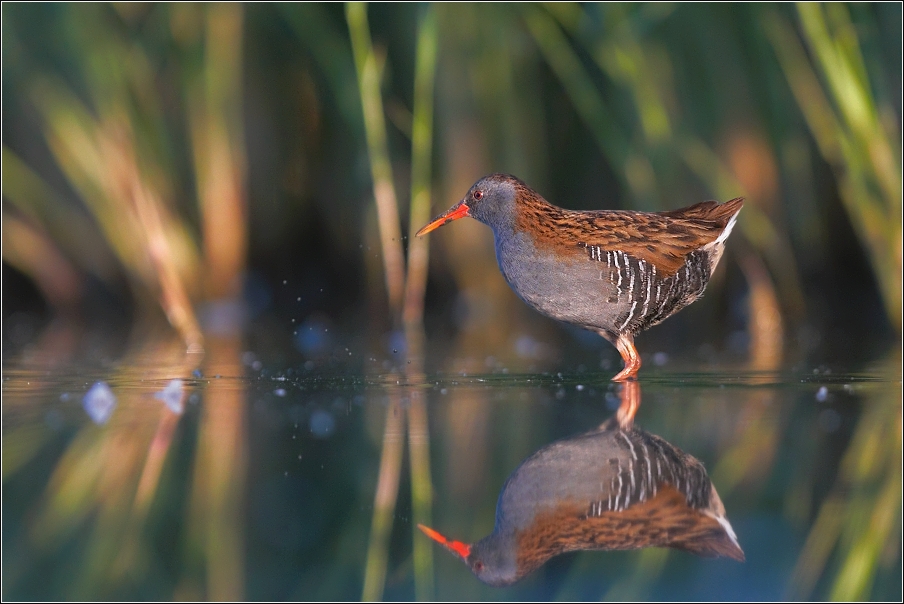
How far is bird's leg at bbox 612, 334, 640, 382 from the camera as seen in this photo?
3547 mm

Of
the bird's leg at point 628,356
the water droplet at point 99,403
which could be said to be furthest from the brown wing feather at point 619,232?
the water droplet at point 99,403

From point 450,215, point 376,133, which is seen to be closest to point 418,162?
Answer: point 376,133

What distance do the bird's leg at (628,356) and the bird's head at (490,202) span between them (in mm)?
572

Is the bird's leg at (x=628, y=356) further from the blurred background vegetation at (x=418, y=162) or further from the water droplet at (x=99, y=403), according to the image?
the water droplet at (x=99, y=403)

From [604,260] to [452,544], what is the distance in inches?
84.5

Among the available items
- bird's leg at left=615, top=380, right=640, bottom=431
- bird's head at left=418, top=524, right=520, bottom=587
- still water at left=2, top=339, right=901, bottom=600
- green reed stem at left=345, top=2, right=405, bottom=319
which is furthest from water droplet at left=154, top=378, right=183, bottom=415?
green reed stem at left=345, top=2, right=405, bottom=319

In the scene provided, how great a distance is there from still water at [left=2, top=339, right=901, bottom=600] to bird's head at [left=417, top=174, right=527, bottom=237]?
2.47 feet

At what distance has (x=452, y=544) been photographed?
169 cm

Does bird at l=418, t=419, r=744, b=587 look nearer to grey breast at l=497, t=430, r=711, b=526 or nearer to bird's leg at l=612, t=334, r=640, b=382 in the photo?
grey breast at l=497, t=430, r=711, b=526

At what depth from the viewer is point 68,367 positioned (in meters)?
3.92

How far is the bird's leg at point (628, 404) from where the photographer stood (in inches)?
101

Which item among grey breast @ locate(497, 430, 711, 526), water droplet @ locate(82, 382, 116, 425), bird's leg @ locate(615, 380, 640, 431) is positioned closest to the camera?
grey breast @ locate(497, 430, 711, 526)

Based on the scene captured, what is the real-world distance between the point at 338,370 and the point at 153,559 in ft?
7.14

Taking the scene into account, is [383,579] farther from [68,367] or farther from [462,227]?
[462,227]
